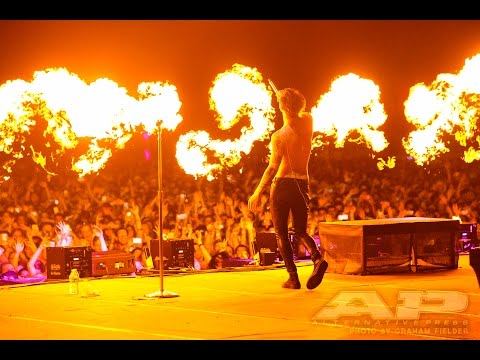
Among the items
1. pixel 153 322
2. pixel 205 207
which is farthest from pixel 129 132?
pixel 153 322

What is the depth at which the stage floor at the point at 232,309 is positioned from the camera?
7.14 m

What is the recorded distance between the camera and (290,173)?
10117 millimetres

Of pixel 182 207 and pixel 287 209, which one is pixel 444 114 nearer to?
pixel 182 207

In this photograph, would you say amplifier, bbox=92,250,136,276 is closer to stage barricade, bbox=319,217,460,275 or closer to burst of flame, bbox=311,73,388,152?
stage barricade, bbox=319,217,460,275

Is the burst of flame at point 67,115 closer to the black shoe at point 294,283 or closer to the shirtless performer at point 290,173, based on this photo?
the shirtless performer at point 290,173

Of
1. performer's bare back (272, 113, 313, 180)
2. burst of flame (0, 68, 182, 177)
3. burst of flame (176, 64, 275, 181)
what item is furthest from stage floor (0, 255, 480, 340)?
burst of flame (176, 64, 275, 181)

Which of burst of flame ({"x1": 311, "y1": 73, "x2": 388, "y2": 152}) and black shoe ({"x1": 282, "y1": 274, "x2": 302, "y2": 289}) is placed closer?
black shoe ({"x1": 282, "y1": 274, "x2": 302, "y2": 289})

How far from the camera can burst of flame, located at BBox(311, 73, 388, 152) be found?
22.8m

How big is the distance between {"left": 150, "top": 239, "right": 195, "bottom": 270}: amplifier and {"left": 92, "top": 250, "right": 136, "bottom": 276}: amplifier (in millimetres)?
629

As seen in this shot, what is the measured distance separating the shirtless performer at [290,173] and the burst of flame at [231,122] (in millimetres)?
10476

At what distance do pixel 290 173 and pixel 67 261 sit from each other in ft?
12.7

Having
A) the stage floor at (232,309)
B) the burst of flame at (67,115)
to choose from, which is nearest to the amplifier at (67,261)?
the stage floor at (232,309)

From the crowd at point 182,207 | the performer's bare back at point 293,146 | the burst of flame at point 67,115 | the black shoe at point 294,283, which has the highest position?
the burst of flame at point 67,115

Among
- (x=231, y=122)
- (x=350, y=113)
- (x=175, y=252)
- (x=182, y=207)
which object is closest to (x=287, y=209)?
(x=175, y=252)
